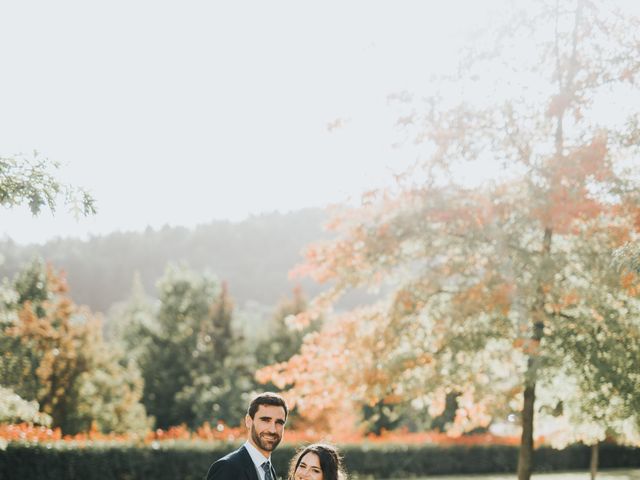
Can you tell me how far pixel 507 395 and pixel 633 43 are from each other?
5.52 m

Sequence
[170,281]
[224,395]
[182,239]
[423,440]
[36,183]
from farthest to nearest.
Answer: [182,239] → [170,281] → [224,395] → [423,440] → [36,183]

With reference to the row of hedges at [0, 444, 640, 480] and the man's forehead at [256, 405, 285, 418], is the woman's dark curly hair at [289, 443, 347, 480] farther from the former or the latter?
the row of hedges at [0, 444, 640, 480]

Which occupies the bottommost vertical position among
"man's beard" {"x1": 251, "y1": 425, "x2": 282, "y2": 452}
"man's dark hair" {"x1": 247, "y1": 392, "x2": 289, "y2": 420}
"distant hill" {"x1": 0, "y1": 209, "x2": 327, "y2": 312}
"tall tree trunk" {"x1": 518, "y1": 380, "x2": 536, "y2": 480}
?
"tall tree trunk" {"x1": 518, "y1": 380, "x2": 536, "y2": 480}

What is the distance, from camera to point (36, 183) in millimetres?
8297

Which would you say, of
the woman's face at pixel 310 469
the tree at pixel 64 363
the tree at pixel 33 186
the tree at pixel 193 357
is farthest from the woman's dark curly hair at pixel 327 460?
the tree at pixel 193 357

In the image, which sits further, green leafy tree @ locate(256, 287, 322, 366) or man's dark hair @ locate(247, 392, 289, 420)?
green leafy tree @ locate(256, 287, 322, 366)

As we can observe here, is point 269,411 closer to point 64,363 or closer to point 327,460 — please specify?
point 327,460

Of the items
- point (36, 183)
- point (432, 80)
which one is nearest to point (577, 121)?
point (432, 80)

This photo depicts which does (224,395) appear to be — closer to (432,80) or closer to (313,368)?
(313,368)

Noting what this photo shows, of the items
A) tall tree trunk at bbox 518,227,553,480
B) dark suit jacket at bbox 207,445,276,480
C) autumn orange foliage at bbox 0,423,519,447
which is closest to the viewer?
dark suit jacket at bbox 207,445,276,480

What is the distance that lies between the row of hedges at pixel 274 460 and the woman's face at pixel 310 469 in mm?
12180

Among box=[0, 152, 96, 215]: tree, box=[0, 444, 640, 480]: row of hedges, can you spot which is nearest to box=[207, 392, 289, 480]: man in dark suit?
box=[0, 152, 96, 215]: tree

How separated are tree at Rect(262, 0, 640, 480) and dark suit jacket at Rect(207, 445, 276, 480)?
254 inches

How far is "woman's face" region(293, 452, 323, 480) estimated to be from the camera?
467 centimetres
